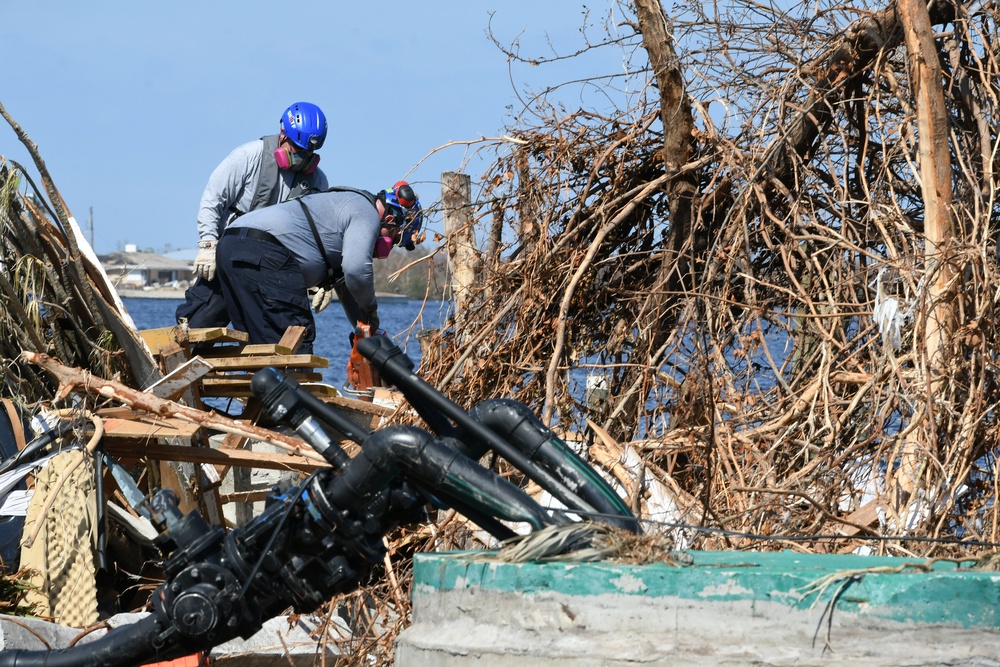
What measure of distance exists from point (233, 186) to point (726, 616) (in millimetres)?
6378

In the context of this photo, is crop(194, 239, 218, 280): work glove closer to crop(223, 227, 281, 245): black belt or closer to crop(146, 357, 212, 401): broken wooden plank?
crop(223, 227, 281, 245): black belt

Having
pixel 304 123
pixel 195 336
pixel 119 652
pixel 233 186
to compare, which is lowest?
pixel 119 652

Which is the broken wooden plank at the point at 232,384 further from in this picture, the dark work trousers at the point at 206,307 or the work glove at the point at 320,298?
the work glove at the point at 320,298

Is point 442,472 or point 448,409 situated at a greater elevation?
point 448,409

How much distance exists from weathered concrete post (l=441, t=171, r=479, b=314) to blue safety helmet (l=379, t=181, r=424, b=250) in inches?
10.8

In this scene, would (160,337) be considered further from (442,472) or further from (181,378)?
(442,472)

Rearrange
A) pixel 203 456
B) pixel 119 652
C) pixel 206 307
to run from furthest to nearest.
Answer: pixel 206 307
pixel 203 456
pixel 119 652

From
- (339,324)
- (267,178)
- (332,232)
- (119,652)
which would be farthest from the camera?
(339,324)

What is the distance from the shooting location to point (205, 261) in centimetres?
869

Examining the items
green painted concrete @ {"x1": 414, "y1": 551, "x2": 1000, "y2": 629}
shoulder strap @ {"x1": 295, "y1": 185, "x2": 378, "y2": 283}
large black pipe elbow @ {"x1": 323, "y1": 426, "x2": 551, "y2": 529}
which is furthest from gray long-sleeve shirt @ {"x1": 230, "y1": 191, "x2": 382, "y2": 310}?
green painted concrete @ {"x1": 414, "y1": 551, "x2": 1000, "y2": 629}

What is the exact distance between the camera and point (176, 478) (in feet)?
26.0

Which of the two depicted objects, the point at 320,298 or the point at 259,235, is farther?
the point at 320,298

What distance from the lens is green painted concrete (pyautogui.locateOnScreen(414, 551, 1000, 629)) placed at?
3443 millimetres

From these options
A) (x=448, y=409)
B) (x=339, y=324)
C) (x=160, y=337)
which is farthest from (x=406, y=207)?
(x=339, y=324)
